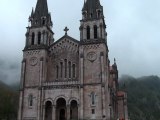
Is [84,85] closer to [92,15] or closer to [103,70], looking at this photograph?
[103,70]

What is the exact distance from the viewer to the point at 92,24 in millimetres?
56969

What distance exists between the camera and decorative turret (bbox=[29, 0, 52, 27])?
2393 inches

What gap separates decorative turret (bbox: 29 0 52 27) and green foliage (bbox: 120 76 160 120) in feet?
228

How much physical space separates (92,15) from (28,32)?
13.3 m

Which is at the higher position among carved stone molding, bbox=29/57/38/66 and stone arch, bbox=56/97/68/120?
carved stone molding, bbox=29/57/38/66

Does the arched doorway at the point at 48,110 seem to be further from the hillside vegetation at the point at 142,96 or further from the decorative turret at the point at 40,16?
the hillside vegetation at the point at 142,96

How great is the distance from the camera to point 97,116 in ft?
164

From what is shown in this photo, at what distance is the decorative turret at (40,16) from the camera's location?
199ft

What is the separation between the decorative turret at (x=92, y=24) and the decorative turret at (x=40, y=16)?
783cm

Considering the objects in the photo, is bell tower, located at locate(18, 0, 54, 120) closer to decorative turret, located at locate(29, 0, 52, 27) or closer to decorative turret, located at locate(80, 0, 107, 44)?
decorative turret, located at locate(29, 0, 52, 27)

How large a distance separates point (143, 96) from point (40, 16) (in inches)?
4071

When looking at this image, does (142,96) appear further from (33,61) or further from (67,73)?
(33,61)

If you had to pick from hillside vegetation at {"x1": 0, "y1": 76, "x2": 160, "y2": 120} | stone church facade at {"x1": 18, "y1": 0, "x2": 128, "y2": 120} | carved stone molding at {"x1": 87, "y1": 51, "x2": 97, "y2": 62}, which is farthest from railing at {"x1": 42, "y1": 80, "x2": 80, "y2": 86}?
hillside vegetation at {"x1": 0, "y1": 76, "x2": 160, "y2": 120}

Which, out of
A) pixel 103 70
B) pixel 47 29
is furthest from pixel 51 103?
pixel 47 29
